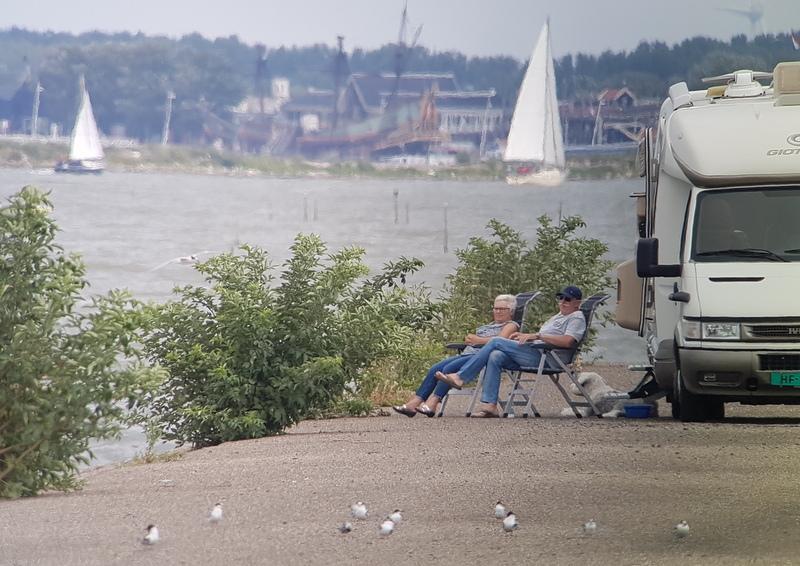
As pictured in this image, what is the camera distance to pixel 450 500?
6.28m

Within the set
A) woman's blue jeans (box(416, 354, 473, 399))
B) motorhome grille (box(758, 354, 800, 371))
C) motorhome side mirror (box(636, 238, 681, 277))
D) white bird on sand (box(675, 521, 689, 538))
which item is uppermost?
motorhome side mirror (box(636, 238, 681, 277))

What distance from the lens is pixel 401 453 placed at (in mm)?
7746

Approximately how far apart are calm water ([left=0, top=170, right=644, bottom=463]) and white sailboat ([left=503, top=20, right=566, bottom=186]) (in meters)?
1.61

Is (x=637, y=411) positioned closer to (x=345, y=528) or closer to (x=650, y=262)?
(x=650, y=262)

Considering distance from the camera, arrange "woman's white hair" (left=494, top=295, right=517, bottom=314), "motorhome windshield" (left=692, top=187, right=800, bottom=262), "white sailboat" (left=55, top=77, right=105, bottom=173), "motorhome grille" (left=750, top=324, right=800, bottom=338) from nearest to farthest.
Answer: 1. "motorhome grille" (left=750, top=324, right=800, bottom=338)
2. "motorhome windshield" (left=692, top=187, right=800, bottom=262)
3. "woman's white hair" (left=494, top=295, right=517, bottom=314)
4. "white sailboat" (left=55, top=77, right=105, bottom=173)

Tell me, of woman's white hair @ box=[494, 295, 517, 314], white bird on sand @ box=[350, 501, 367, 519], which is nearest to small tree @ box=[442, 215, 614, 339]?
woman's white hair @ box=[494, 295, 517, 314]

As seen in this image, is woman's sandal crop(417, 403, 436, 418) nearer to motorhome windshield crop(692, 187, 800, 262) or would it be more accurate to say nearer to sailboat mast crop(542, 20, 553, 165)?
motorhome windshield crop(692, 187, 800, 262)

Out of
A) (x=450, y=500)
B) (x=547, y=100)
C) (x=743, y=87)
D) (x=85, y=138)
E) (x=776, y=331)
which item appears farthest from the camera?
(x=85, y=138)

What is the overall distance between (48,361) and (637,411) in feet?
14.1

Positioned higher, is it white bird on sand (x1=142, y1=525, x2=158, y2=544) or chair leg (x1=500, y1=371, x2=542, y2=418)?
white bird on sand (x1=142, y1=525, x2=158, y2=544)

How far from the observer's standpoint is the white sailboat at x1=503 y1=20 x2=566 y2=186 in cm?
6344

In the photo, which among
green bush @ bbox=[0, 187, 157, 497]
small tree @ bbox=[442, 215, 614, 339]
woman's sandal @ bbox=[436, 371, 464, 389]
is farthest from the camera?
small tree @ bbox=[442, 215, 614, 339]

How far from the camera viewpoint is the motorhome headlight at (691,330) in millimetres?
8602

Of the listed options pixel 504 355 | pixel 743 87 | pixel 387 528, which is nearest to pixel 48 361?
pixel 387 528
